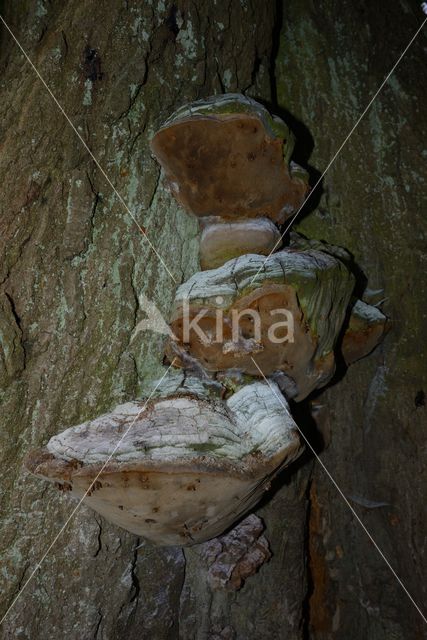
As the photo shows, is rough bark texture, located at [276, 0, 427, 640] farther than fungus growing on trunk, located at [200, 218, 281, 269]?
Yes

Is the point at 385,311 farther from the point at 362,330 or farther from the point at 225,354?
the point at 225,354

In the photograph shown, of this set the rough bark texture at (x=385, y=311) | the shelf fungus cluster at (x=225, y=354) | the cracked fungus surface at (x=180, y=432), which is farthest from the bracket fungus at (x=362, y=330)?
the cracked fungus surface at (x=180, y=432)

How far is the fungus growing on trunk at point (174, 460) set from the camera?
1.31 meters

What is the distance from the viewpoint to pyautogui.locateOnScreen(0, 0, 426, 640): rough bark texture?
6.23 feet

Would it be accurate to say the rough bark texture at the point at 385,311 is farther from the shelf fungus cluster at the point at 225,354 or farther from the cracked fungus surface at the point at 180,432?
the cracked fungus surface at the point at 180,432

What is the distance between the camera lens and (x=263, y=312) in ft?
5.72

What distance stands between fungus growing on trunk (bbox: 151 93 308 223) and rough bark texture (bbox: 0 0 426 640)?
262 mm

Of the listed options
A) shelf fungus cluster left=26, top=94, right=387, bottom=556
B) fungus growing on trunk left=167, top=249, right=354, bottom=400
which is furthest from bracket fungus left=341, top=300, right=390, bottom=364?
fungus growing on trunk left=167, top=249, right=354, bottom=400

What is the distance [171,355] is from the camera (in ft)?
6.57

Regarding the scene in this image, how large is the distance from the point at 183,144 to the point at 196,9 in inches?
45.4

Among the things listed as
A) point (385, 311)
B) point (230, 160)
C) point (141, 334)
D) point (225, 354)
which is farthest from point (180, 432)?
point (385, 311)

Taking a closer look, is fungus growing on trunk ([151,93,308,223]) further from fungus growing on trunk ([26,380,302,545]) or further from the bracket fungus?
fungus growing on trunk ([26,380,302,545])

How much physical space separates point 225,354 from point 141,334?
0.45 m

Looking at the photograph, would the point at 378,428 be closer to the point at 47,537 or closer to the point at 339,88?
the point at 47,537
